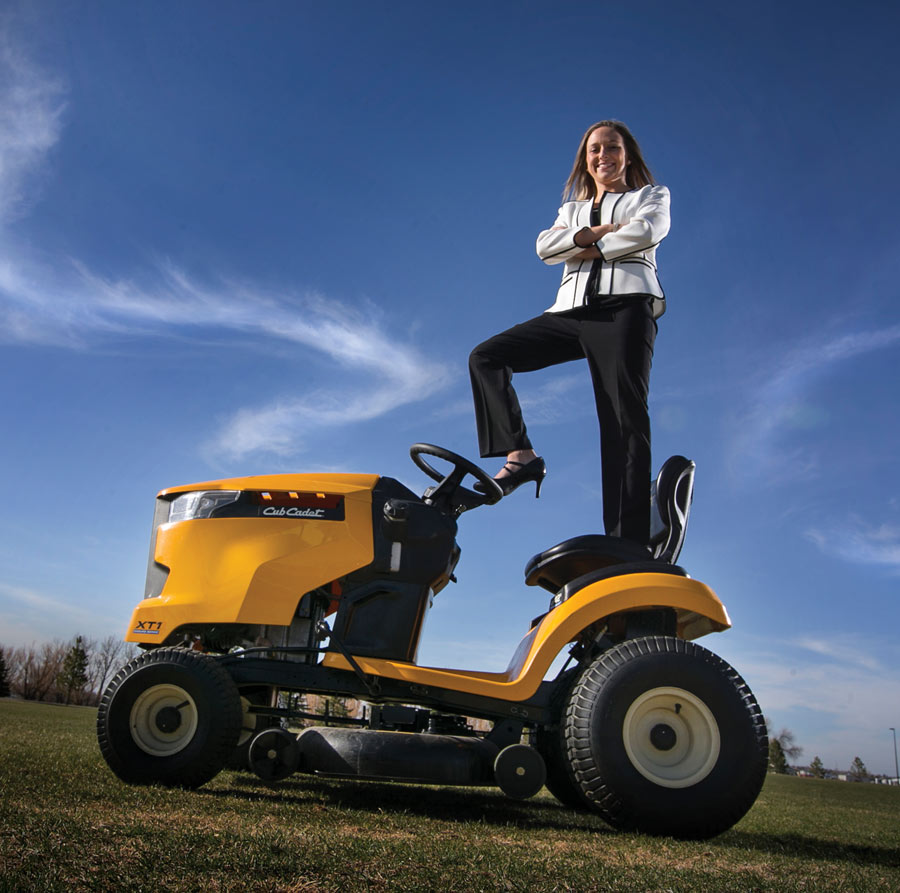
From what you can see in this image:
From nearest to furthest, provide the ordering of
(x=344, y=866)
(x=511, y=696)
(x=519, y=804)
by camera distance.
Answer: (x=344, y=866)
(x=511, y=696)
(x=519, y=804)

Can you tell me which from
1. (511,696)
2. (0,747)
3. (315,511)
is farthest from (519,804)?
(0,747)

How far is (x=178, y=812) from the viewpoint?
3.04m

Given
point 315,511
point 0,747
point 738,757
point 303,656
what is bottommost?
point 0,747

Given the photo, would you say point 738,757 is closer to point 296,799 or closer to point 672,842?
point 672,842

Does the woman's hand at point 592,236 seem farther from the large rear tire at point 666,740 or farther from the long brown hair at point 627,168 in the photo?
the large rear tire at point 666,740

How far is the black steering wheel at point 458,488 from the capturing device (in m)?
4.18

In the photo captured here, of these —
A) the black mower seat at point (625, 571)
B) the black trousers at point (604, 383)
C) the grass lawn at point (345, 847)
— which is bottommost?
the grass lawn at point (345, 847)

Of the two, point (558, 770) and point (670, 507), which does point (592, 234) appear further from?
point (558, 770)

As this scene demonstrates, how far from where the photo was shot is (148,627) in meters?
4.08

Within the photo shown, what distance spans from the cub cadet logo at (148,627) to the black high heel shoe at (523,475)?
189 centimetres

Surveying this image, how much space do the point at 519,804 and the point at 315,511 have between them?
2.28 meters

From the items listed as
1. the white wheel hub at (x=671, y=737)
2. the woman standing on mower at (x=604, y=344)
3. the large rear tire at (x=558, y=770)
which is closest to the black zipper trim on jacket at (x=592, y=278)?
the woman standing on mower at (x=604, y=344)

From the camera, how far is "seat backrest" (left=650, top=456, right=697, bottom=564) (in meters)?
4.32

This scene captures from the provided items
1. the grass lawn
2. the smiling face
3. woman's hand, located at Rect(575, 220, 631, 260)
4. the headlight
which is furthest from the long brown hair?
the grass lawn
